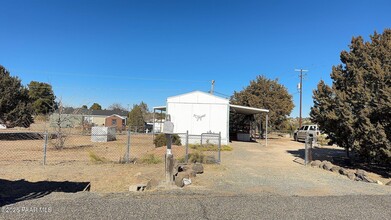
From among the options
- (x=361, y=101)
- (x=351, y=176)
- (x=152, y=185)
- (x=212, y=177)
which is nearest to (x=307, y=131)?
(x=361, y=101)

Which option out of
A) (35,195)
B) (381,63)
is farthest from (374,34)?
(35,195)

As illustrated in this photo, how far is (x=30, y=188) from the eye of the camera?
6.54 metres

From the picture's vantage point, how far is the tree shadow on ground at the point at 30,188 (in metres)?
5.37

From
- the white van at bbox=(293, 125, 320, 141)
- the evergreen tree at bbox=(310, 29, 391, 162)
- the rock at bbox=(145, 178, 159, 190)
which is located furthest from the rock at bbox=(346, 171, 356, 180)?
the white van at bbox=(293, 125, 320, 141)

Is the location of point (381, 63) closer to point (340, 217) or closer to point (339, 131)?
point (339, 131)

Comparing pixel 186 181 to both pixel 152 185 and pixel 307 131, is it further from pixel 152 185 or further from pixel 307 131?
pixel 307 131

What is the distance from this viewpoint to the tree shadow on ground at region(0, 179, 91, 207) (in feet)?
17.6

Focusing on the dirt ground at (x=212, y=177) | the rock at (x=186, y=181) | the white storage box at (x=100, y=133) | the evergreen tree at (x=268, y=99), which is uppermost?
the evergreen tree at (x=268, y=99)

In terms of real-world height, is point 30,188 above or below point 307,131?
below

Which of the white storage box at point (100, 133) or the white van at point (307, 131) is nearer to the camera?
the white storage box at point (100, 133)

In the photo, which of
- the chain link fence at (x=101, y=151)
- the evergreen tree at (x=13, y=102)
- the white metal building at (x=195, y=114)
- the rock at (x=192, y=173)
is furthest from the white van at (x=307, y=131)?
the evergreen tree at (x=13, y=102)

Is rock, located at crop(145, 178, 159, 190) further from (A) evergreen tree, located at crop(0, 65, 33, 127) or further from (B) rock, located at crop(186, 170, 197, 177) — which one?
(A) evergreen tree, located at crop(0, 65, 33, 127)

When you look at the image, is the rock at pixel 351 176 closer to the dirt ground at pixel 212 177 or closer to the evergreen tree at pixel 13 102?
the dirt ground at pixel 212 177

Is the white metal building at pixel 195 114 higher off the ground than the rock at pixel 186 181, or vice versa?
the white metal building at pixel 195 114
